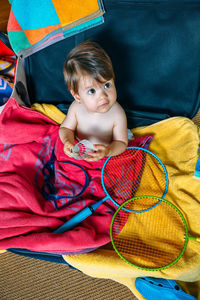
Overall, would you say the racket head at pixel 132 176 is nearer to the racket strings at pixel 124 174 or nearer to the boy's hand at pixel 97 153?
the racket strings at pixel 124 174

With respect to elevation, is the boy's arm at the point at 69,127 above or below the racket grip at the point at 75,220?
above

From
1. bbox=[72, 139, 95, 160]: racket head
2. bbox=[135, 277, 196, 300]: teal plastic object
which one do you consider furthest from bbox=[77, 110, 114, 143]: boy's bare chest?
bbox=[135, 277, 196, 300]: teal plastic object

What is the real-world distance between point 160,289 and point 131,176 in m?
0.37

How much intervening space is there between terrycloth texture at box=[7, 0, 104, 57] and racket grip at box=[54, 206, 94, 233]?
66 cm

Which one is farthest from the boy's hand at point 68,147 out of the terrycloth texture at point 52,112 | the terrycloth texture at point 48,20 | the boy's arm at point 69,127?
the terrycloth texture at point 48,20

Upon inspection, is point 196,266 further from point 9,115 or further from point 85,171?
point 9,115

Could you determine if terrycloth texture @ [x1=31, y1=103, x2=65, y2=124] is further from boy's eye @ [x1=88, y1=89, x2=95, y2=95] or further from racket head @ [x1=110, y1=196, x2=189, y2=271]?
racket head @ [x1=110, y1=196, x2=189, y2=271]

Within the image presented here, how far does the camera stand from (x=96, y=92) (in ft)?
2.61

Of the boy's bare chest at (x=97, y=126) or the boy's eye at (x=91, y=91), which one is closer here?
the boy's eye at (x=91, y=91)

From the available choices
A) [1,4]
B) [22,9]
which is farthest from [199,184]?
[1,4]

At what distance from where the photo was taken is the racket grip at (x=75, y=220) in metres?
0.87

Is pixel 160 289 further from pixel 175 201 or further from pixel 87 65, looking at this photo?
pixel 87 65

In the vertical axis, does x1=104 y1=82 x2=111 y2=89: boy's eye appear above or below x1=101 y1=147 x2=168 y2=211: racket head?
above

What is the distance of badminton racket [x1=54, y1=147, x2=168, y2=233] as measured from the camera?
36.1 inches
